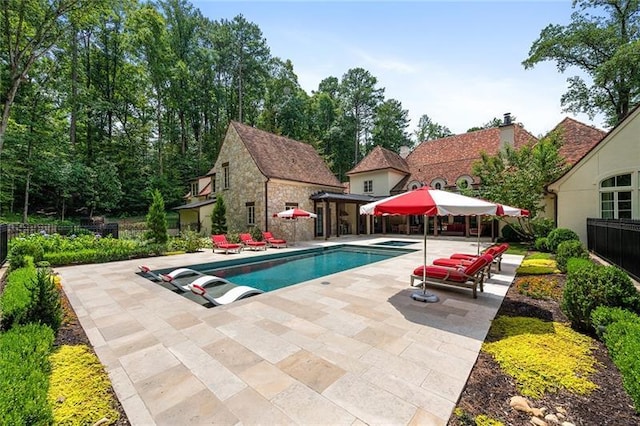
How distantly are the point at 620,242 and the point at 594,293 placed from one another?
6.13 metres

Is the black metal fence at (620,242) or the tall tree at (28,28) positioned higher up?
the tall tree at (28,28)

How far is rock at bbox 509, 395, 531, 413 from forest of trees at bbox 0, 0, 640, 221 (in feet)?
67.2

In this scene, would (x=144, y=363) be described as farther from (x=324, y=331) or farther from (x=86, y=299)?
(x=86, y=299)

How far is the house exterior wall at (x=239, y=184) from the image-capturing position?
17922 millimetres

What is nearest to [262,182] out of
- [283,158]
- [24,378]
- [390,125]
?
[283,158]

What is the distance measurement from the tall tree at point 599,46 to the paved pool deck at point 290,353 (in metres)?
20.2

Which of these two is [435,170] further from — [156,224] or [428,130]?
[428,130]

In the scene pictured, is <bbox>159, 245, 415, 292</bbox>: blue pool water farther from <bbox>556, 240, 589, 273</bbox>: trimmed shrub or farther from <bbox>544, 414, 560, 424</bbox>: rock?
<bbox>544, 414, 560, 424</bbox>: rock

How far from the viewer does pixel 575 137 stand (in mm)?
18438

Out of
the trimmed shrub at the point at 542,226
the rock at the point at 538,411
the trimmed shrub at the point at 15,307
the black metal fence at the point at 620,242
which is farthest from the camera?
the trimmed shrub at the point at 542,226

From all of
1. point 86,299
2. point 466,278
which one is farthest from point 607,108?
point 86,299

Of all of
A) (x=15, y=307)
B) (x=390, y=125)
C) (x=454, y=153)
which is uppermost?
(x=390, y=125)

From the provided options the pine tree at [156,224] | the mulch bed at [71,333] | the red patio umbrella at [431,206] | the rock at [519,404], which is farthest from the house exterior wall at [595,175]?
the pine tree at [156,224]

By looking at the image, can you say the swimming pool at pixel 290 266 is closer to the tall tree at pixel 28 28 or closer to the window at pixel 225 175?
the window at pixel 225 175
